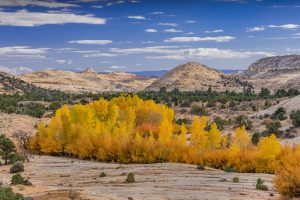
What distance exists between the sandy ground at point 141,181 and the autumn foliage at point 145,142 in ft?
10.0

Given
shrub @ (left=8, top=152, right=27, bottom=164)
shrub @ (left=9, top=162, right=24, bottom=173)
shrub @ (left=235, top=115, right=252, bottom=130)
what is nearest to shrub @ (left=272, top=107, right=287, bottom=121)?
shrub @ (left=235, top=115, right=252, bottom=130)

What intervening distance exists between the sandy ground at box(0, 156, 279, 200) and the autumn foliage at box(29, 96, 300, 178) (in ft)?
10.0

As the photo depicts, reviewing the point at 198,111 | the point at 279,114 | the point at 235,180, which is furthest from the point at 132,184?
the point at 198,111

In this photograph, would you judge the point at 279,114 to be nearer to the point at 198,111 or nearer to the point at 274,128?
the point at 274,128

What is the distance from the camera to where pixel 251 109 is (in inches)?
→ 4641

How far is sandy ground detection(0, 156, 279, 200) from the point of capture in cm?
4688

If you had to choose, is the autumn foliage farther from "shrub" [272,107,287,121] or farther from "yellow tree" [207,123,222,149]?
"shrub" [272,107,287,121]

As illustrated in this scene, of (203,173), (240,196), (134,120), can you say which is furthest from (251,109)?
(240,196)

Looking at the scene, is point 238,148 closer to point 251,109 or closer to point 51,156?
point 51,156

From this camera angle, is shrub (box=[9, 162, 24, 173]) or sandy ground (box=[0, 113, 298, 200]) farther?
shrub (box=[9, 162, 24, 173])

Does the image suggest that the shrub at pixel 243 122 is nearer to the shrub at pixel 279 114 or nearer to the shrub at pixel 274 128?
the shrub at pixel 279 114

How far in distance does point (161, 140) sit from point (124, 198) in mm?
26268

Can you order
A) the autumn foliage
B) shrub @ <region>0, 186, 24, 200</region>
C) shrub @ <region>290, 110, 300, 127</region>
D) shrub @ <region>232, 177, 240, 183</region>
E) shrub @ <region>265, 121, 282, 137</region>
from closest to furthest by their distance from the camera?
shrub @ <region>0, 186, 24, 200</region>, shrub @ <region>232, 177, 240, 183</region>, the autumn foliage, shrub @ <region>265, 121, 282, 137</region>, shrub @ <region>290, 110, 300, 127</region>

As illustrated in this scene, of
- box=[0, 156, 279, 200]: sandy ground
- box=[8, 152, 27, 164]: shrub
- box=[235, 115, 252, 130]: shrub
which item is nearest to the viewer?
box=[0, 156, 279, 200]: sandy ground
